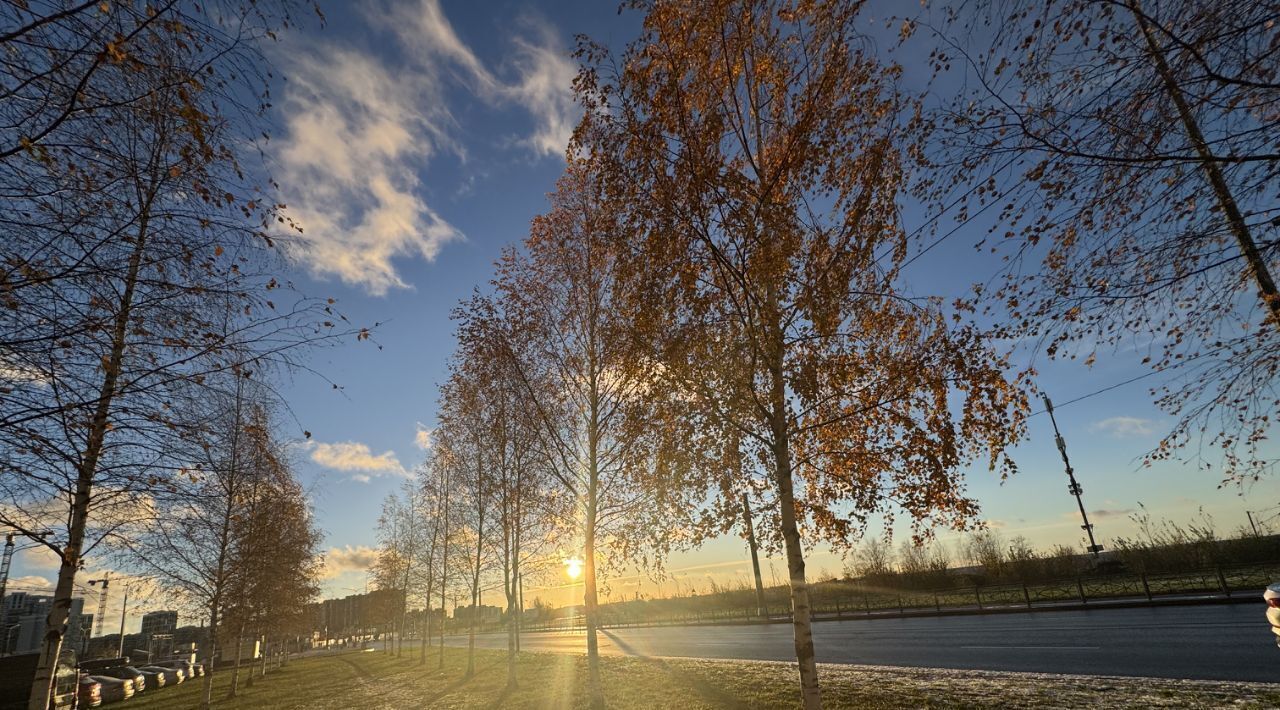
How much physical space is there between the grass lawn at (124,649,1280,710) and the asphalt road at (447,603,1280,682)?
221cm

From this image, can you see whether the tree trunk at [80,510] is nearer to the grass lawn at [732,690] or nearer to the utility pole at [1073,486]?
the grass lawn at [732,690]

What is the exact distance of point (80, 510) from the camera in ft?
21.1

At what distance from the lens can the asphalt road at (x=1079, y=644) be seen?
10.6 metres

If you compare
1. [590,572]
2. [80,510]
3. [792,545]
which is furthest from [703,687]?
[80,510]

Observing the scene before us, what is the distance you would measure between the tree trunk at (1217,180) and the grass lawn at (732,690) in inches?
230

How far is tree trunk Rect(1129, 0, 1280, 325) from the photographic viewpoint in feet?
14.1

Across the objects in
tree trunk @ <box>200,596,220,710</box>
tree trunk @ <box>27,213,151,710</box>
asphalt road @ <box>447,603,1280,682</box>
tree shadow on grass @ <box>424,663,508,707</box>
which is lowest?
tree shadow on grass @ <box>424,663,508,707</box>

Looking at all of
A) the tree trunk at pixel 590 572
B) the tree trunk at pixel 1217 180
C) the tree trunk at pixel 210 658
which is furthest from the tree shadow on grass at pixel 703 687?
the tree trunk at pixel 210 658

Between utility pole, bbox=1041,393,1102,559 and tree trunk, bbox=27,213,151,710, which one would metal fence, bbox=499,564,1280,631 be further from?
tree trunk, bbox=27,213,151,710

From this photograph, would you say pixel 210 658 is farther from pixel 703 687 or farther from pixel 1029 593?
pixel 1029 593

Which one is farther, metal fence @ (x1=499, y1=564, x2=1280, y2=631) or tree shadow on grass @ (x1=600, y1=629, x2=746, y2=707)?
metal fence @ (x1=499, y1=564, x2=1280, y2=631)

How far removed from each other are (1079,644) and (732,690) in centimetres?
954

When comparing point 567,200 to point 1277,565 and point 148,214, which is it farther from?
point 1277,565

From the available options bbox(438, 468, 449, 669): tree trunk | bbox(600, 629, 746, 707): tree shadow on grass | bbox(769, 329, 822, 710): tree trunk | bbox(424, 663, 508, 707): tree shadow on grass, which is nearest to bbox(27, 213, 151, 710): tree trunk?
bbox(769, 329, 822, 710): tree trunk
